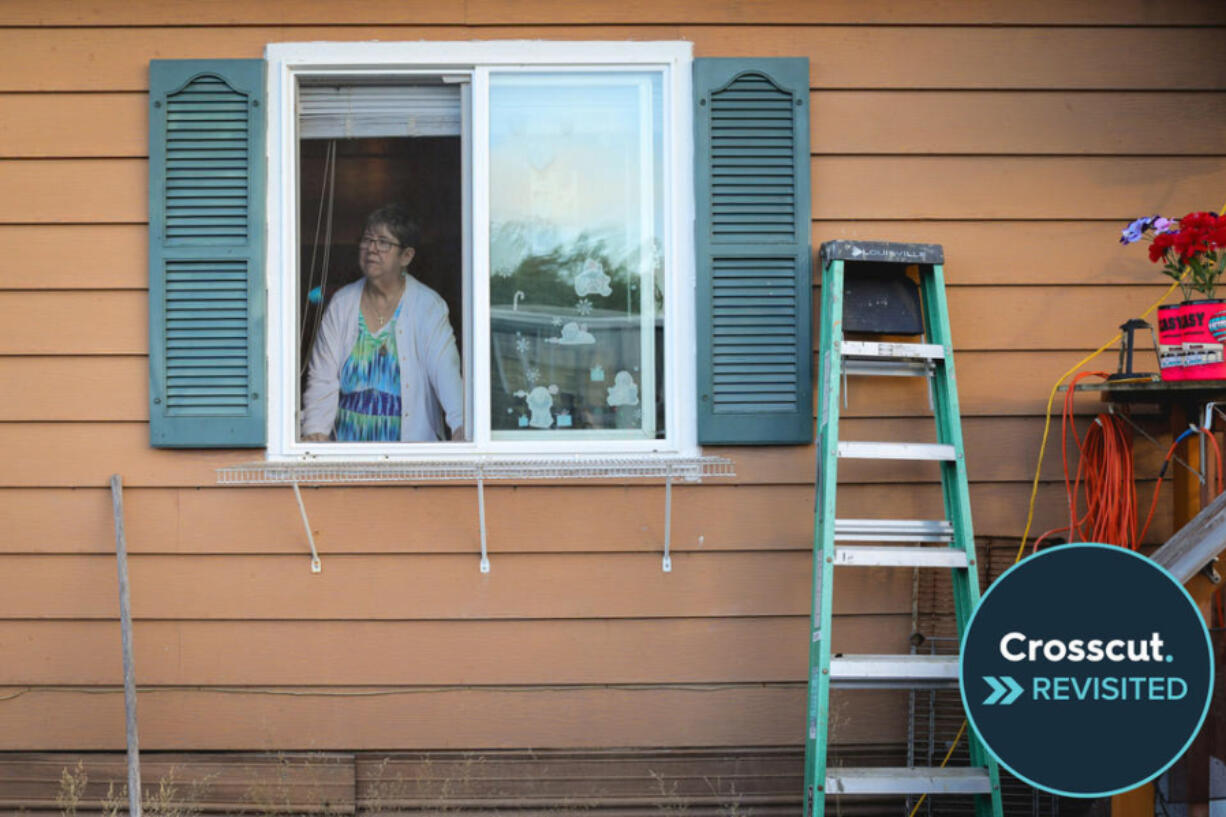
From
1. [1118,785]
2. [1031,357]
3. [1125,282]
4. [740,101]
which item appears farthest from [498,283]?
[1118,785]

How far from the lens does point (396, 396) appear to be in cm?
338

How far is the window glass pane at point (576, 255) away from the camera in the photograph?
3.35 metres

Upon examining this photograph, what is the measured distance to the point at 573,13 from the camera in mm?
3328

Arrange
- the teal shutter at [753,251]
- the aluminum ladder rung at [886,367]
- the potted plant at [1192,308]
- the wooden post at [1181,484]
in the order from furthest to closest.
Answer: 1. the teal shutter at [753,251]
2. the aluminum ladder rung at [886,367]
3. the potted plant at [1192,308]
4. the wooden post at [1181,484]

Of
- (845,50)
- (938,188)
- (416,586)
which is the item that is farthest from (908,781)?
(845,50)

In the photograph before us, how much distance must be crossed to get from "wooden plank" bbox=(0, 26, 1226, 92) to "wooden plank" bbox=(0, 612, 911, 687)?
1.56 metres

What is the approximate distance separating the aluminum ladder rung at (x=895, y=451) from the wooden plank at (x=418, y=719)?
0.74 metres

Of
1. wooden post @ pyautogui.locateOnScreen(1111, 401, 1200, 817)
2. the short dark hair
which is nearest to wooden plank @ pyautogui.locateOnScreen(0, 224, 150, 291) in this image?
the short dark hair

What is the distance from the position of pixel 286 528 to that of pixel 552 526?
75 centimetres

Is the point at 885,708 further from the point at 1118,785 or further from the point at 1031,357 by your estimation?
Result: the point at 1031,357

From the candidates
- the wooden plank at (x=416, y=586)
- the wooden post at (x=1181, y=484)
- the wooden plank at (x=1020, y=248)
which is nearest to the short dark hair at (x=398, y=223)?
the wooden plank at (x=416, y=586)

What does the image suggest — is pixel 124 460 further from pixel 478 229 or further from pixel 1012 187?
pixel 1012 187

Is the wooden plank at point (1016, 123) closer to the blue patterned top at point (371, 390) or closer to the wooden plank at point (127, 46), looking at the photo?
the wooden plank at point (127, 46)

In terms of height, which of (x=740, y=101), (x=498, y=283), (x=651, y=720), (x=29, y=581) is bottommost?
(x=651, y=720)
